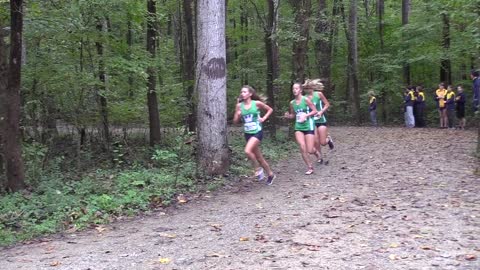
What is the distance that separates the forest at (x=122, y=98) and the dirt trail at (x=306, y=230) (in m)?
1.00

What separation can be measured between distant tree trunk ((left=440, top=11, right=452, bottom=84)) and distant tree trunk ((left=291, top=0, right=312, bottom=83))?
853 cm

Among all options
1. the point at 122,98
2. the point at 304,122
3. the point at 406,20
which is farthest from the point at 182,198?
the point at 406,20

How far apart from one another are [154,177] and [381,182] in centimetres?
472

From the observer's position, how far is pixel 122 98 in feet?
57.8

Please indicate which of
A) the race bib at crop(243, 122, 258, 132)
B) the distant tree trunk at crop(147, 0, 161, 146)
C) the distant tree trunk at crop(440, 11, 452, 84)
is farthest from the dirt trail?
the distant tree trunk at crop(440, 11, 452, 84)

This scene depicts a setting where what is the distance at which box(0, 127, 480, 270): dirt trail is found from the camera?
18.0 feet

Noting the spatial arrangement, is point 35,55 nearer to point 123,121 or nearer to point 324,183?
point 123,121

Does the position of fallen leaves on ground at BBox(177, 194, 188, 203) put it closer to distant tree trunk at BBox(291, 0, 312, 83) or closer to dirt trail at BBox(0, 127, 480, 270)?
dirt trail at BBox(0, 127, 480, 270)

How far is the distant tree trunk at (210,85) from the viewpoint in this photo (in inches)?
410

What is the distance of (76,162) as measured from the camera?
47.6 ft

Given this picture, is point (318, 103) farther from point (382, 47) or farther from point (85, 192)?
point (382, 47)

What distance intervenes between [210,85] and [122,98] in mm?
8012

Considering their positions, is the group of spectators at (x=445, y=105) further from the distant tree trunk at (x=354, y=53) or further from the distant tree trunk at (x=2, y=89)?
the distant tree trunk at (x=2, y=89)

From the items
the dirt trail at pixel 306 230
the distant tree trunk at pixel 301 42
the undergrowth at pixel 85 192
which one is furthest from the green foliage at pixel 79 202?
the distant tree trunk at pixel 301 42
